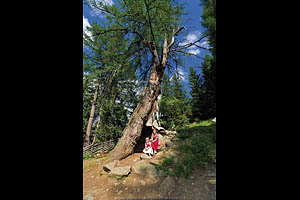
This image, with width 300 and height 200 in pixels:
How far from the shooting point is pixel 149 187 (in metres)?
2.55

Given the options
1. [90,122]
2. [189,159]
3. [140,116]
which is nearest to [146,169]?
[189,159]

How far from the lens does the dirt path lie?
231 cm

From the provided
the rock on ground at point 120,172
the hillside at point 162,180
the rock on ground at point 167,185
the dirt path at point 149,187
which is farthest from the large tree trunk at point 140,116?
the rock on ground at point 167,185

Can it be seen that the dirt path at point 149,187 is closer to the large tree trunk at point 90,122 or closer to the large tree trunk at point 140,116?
the large tree trunk at point 140,116

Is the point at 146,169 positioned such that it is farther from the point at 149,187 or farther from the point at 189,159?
the point at 189,159

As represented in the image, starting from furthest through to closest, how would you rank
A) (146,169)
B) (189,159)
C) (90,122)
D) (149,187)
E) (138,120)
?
(90,122)
(138,120)
(189,159)
(146,169)
(149,187)

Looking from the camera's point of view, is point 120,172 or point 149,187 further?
point 120,172

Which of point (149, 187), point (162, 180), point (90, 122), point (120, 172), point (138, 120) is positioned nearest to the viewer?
point (149, 187)

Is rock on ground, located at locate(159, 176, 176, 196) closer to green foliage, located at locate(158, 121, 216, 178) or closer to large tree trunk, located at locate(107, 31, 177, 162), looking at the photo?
green foliage, located at locate(158, 121, 216, 178)
